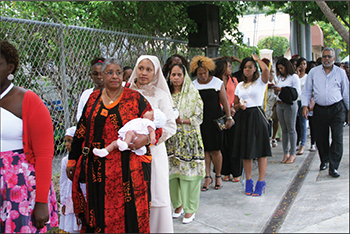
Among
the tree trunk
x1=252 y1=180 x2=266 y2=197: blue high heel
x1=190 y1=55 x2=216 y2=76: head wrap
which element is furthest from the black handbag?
the tree trunk

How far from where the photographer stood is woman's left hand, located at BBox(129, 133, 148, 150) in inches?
126

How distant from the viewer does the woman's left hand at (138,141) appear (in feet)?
10.5

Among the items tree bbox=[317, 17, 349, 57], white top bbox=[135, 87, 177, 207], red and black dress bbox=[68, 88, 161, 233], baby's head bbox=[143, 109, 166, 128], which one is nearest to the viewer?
red and black dress bbox=[68, 88, 161, 233]

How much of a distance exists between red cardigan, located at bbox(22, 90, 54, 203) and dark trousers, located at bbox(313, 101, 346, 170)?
5.45 metres

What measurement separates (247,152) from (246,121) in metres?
0.49

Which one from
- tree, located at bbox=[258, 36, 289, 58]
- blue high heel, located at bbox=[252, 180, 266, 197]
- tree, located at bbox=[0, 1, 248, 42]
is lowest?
blue high heel, located at bbox=[252, 180, 266, 197]

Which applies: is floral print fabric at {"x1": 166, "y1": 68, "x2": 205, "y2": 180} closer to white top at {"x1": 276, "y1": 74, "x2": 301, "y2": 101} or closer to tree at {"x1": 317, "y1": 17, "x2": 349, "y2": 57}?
white top at {"x1": 276, "y1": 74, "x2": 301, "y2": 101}

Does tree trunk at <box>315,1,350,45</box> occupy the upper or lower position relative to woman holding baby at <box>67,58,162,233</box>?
upper

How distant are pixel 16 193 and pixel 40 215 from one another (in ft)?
0.70

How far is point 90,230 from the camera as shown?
11.0 ft

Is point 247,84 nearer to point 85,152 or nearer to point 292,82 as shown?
point 292,82

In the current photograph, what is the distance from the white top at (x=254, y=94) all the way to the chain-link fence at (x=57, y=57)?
7.32 feet

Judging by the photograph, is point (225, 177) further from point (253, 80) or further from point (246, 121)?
point (253, 80)

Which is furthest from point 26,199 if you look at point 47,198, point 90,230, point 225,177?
point 225,177
